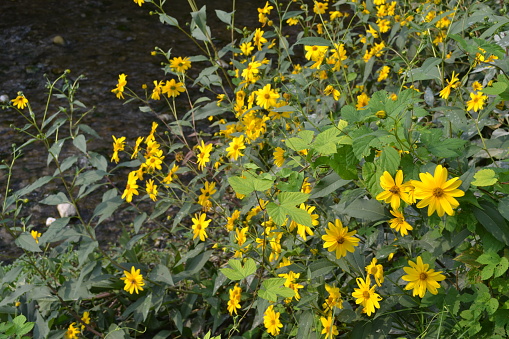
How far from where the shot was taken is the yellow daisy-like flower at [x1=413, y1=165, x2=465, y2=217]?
901 mm

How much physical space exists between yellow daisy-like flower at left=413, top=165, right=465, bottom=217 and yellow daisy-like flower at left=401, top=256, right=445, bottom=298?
0.83 feet

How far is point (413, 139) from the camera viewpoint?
1067 millimetres

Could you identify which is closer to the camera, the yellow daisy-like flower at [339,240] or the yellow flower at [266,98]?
the yellow daisy-like flower at [339,240]

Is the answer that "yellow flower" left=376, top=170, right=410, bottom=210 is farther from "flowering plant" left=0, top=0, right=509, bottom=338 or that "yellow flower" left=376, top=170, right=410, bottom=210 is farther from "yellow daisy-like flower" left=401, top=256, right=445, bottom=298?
"yellow daisy-like flower" left=401, top=256, right=445, bottom=298

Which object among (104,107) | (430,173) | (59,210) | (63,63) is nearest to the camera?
(430,173)

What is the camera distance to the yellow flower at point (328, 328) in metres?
1.26

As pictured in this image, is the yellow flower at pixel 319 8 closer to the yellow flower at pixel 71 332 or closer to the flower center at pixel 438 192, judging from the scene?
the flower center at pixel 438 192

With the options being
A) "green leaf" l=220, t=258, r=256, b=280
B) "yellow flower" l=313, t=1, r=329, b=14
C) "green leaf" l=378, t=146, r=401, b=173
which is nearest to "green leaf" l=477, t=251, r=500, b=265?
"green leaf" l=378, t=146, r=401, b=173

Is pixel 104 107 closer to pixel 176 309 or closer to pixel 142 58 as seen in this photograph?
pixel 142 58

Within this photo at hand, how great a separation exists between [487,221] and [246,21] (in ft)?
14.8

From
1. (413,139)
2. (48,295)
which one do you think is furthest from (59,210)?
(413,139)

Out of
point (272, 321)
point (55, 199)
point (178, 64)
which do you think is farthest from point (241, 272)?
point (178, 64)

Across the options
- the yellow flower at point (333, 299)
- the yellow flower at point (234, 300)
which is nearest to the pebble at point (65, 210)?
the yellow flower at point (234, 300)

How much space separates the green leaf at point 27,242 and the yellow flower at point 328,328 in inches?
35.6
